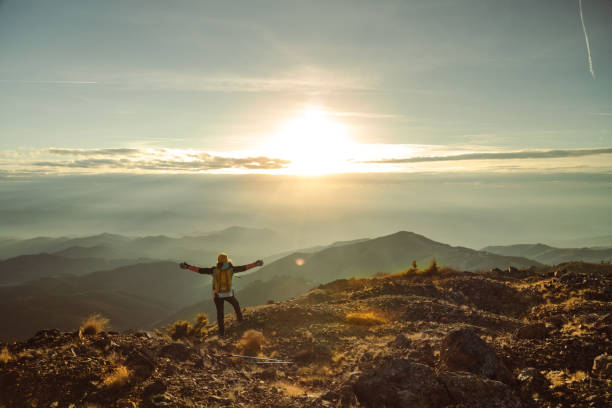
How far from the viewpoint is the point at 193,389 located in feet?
22.7

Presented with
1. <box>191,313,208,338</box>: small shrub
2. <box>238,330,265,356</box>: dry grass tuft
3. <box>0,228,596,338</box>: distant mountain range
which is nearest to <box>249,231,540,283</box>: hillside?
<box>0,228,596,338</box>: distant mountain range

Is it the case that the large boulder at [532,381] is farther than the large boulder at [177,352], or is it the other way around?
the large boulder at [177,352]

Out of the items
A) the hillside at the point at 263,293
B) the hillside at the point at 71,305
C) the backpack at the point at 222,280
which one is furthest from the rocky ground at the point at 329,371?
the hillside at the point at 71,305

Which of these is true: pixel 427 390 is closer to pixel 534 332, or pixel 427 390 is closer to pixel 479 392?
pixel 479 392

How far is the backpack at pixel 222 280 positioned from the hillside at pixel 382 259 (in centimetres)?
9359

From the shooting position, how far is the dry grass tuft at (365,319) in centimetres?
1400

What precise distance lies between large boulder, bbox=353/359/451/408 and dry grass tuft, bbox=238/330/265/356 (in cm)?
502

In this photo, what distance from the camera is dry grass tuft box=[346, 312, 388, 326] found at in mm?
13998

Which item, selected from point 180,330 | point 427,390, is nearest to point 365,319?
point 180,330

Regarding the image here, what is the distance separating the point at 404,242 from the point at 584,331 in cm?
13566

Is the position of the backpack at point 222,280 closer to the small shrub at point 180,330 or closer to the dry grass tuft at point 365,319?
the small shrub at point 180,330

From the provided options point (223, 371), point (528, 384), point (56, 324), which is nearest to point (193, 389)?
point (223, 371)

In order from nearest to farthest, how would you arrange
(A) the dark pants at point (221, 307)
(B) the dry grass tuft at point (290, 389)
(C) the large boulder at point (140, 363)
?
(C) the large boulder at point (140, 363) < (B) the dry grass tuft at point (290, 389) < (A) the dark pants at point (221, 307)

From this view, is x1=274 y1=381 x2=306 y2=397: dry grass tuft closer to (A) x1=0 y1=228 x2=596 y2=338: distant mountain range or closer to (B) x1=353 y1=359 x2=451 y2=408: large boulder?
(B) x1=353 y1=359 x2=451 y2=408: large boulder
